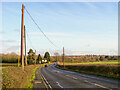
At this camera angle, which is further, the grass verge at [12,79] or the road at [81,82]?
the road at [81,82]

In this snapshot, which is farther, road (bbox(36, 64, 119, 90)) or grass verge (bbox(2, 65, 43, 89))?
road (bbox(36, 64, 119, 90))

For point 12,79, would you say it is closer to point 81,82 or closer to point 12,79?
point 12,79

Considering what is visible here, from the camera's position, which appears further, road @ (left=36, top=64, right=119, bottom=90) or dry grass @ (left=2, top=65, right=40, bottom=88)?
road @ (left=36, top=64, right=119, bottom=90)

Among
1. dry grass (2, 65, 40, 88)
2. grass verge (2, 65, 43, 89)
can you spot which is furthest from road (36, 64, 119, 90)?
dry grass (2, 65, 40, 88)

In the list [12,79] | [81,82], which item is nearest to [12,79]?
[12,79]

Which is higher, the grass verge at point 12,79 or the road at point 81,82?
the grass verge at point 12,79

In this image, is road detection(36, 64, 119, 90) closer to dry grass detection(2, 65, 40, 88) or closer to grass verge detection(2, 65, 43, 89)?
grass verge detection(2, 65, 43, 89)

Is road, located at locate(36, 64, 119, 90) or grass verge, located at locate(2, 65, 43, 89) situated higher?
grass verge, located at locate(2, 65, 43, 89)

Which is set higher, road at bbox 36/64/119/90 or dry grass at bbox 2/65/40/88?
dry grass at bbox 2/65/40/88

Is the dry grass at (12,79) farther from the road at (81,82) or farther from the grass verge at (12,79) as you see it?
the road at (81,82)

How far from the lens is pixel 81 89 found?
15.1m

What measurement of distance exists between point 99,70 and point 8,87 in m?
34.3

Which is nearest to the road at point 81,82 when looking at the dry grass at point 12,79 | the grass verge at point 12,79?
the grass verge at point 12,79

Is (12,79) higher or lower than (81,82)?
higher
